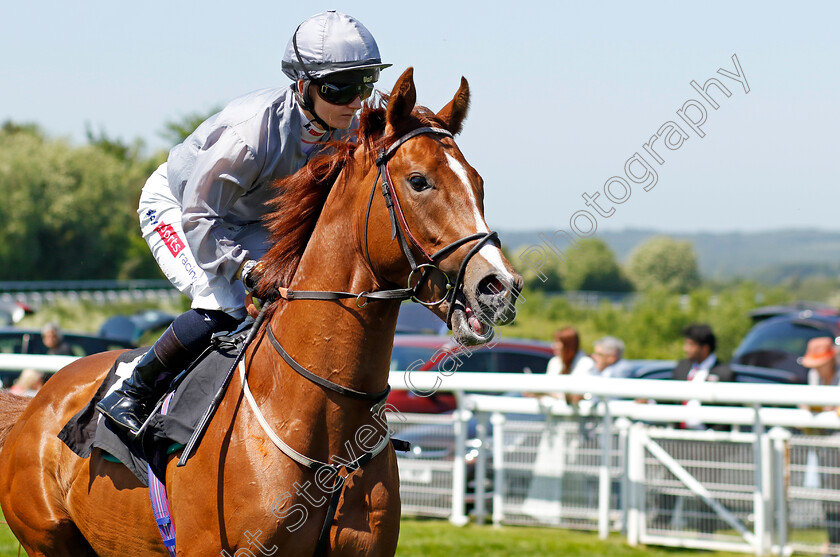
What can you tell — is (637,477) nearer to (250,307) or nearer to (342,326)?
(250,307)

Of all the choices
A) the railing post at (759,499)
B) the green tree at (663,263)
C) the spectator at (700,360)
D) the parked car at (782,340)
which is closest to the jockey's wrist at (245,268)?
the railing post at (759,499)

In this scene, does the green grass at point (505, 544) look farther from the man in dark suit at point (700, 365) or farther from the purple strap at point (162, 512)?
the purple strap at point (162, 512)

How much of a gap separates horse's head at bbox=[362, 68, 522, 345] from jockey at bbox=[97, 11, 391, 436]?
39cm

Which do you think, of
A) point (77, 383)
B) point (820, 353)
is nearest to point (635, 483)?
point (820, 353)

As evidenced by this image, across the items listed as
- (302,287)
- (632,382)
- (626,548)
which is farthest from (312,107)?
(626,548)

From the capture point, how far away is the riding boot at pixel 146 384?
3.15m

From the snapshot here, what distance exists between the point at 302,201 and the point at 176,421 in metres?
0.85

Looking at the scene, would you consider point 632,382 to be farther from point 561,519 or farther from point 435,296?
point 435,296

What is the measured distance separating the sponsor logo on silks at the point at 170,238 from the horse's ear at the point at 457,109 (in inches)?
47.1

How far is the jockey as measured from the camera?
3.04 m

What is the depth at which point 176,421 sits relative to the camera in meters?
2.98

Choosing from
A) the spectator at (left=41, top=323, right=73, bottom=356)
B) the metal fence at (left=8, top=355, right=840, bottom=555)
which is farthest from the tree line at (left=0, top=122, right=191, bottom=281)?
the metal fence at (left=8, top=355, right=840, bottom=555)

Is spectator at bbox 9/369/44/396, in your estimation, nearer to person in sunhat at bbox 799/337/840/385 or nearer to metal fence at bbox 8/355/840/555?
metal fence at bbox 8/355/840/555

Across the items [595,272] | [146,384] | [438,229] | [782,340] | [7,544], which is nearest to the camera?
[438,229]
